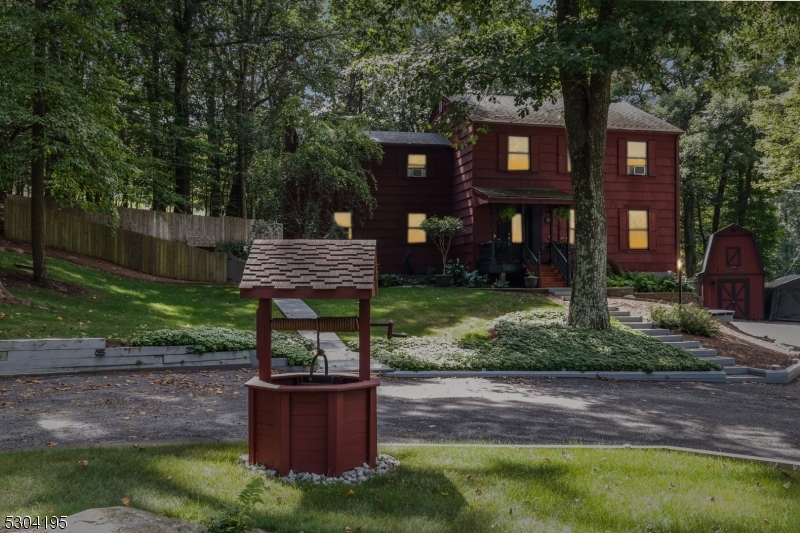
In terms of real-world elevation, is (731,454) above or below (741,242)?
below

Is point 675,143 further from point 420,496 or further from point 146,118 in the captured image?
point 420,496

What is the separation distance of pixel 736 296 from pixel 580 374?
19198mm

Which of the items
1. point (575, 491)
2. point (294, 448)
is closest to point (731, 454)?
point (575, 491)

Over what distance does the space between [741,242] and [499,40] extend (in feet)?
60.6

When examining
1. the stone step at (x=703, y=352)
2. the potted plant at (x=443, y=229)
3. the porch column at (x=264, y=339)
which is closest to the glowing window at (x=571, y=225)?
the potted plant at (x=443, y=229)

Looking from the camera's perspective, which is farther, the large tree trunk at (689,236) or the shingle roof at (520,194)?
the large tree trunk at (689,236)

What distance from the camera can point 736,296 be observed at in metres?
29.3

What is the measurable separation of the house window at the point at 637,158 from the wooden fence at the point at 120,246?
1670cm

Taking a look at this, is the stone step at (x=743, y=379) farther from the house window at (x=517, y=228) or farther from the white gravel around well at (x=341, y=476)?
the house window at (x=517, y=228)

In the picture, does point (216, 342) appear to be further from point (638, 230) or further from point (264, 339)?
point (638, 230)

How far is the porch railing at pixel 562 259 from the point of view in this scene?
24469mm

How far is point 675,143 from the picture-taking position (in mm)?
28750

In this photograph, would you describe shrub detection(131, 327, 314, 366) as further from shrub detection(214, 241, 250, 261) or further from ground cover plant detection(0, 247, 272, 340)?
shrub detection(214, 241, 250, 261)

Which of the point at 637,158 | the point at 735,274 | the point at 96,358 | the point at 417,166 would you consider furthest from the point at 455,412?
the point at 735,274
